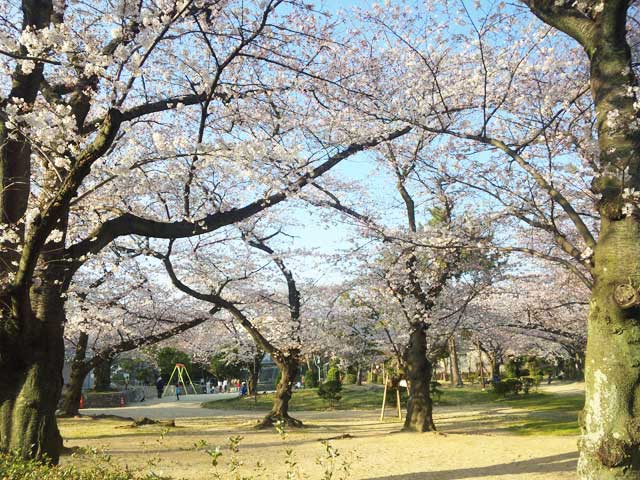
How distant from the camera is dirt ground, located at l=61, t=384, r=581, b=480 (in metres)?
7.95

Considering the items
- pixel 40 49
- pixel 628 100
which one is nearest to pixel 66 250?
pixel 40 49

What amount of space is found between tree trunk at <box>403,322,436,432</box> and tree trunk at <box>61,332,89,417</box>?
8969 mm

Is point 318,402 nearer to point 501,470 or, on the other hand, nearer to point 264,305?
point 264,305

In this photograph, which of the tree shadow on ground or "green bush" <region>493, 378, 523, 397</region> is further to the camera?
"green bush" <region>493, 378, 523, 397</region>

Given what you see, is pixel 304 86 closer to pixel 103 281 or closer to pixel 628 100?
pixel 628 100

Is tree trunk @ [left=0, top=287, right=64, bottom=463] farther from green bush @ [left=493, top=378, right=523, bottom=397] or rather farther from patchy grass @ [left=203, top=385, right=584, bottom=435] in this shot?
green bush @ [left=493, top=378, right=523, bottom=397]

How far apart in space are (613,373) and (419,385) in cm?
929

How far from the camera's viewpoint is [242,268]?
15953 millimetres

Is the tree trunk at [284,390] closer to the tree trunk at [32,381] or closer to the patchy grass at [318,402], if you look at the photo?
the patchy grass at [318,402]

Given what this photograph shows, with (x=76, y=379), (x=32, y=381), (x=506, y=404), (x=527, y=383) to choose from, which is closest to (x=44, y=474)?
(x=32, y=381)

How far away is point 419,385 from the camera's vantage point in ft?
44.3

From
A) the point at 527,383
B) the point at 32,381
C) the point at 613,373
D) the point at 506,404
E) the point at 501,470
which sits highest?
the point at 32,381

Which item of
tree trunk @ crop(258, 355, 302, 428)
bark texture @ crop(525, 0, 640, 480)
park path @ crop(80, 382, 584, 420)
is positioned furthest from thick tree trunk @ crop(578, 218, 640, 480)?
park path @ crop(80, 382, 584, 420)

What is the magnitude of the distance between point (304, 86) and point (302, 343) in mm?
9395
